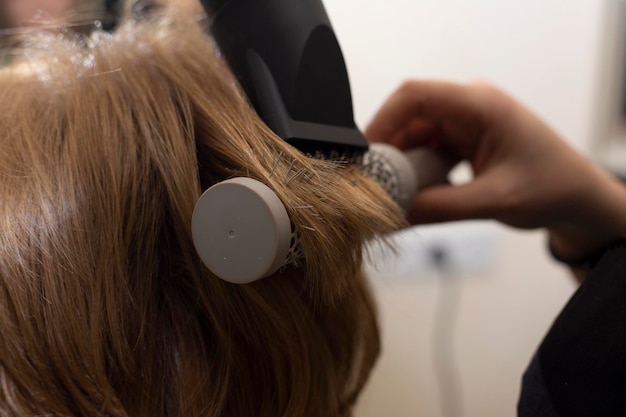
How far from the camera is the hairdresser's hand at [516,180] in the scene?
60 cm

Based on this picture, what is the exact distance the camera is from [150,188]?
378 millimetres

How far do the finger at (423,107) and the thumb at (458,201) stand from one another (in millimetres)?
98

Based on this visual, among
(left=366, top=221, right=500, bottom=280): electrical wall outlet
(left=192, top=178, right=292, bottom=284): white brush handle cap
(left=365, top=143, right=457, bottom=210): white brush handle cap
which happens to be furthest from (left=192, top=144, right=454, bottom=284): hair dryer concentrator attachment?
(left=366, top=221, right=500, bottom=280): electrical wall outlet

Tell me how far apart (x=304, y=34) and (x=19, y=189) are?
0.23m

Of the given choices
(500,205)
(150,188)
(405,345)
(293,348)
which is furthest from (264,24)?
(405,345)

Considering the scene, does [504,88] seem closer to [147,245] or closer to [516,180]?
[516,180]

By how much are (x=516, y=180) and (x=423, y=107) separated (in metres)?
0.15

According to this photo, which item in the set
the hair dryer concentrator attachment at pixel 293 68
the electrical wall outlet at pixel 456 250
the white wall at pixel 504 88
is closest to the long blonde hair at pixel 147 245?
the hair dryer concentrator attachment at pixel 293 68

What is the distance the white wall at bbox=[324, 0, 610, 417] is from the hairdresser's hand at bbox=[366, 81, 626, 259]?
10.7 inches

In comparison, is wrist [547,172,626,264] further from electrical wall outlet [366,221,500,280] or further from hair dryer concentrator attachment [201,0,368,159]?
electrical wall outlet [366,221,500,280]

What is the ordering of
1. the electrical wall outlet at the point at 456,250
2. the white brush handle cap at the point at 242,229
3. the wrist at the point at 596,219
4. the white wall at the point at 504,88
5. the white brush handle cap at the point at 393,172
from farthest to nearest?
the electrical wall outlet at the point at 456,250, the white wall at the point at 504,88, the wrist at the point at 596,219, the white brush handle cap at the point at 393,172, the white brush handle cap at the point at 242,229

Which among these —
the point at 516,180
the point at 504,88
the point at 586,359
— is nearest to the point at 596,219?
the point at 516,180

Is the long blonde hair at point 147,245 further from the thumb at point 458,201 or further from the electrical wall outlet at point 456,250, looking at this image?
the electrical wall outlet at point 456,250

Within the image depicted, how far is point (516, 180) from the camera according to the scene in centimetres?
60
